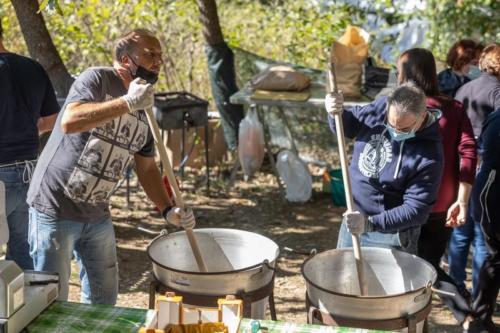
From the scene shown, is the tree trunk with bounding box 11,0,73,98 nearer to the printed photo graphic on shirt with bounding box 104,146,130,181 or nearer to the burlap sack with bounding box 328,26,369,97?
the burlap sack with bounding box 328,26,369,97

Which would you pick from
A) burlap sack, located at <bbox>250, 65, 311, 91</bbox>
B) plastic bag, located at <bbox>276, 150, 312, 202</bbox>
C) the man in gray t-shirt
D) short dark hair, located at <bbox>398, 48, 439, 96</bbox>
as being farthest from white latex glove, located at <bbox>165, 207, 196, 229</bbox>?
plastic bag, located at <bbox>276, 150, 312, 202</bbox>

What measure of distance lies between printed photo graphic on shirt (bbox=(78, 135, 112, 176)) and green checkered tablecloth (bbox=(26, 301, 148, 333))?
64 cm

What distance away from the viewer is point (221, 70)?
7.75 meters

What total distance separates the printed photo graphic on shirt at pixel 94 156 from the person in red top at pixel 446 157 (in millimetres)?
1578

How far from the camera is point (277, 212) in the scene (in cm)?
696

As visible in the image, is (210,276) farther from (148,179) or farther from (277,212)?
(277,212)

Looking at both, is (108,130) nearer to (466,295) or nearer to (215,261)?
(215,261)

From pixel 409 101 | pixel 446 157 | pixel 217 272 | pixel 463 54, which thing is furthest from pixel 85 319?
pixel 463 54

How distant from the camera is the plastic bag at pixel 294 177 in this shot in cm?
706

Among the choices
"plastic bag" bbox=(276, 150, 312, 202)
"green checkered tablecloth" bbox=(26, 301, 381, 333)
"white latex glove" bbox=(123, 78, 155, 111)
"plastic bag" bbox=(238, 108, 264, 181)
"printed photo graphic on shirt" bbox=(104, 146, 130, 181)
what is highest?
"white latex glove" bbox=(123, 78, 155, 111)

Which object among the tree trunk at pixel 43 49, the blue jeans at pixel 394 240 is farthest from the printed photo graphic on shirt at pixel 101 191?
the tree trunk at pixel 43 49

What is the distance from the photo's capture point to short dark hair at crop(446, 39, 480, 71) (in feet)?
18.1

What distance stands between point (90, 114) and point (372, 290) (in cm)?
141

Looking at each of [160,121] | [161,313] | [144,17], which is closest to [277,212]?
[160,121]
